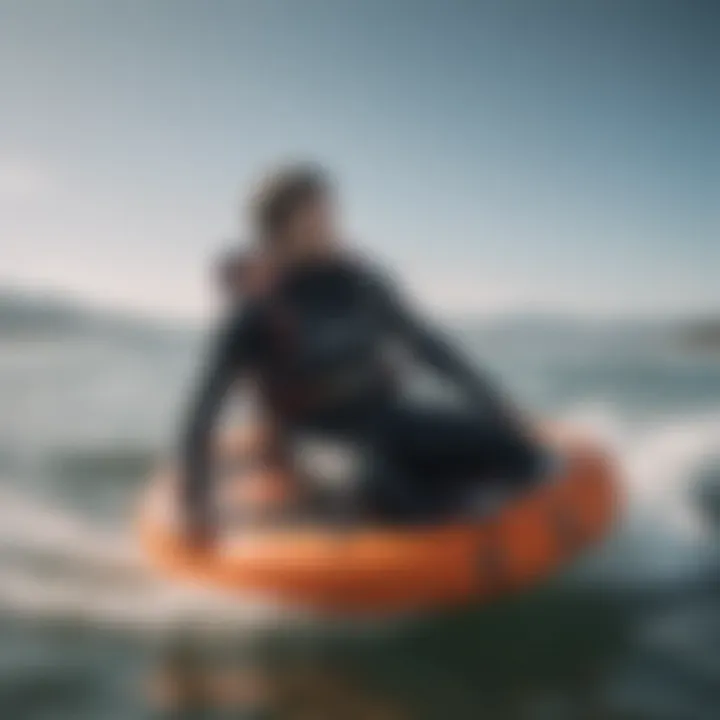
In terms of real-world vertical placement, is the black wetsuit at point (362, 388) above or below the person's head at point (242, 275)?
below

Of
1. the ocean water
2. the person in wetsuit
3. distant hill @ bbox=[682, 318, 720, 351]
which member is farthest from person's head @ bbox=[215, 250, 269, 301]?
distant hill @ bbox=[682, 318, 720, 351]

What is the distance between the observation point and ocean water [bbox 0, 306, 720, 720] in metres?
1.50

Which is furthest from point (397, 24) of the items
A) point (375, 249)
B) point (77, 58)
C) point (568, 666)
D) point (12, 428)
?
point (568, 666)

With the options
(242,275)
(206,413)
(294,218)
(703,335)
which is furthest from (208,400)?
(703,335)

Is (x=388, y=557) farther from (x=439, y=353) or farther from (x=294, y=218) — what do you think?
(x=294, y=218)

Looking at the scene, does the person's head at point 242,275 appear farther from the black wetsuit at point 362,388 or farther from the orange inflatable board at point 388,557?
the orange inflatable board at point 388,557

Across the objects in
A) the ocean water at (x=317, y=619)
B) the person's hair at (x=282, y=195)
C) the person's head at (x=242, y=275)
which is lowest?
the ocean water at (x=317, y=619)

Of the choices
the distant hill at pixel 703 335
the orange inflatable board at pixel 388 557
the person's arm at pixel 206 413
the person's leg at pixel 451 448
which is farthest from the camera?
the distant hill at pixel 703 335

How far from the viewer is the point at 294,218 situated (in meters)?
1.57

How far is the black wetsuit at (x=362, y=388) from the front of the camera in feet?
5.17

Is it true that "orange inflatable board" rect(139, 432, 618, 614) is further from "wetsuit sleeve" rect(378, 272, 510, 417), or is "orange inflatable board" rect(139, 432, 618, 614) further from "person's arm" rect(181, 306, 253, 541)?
"wetsuit sleeve" rect(378, 272, 510, 417)

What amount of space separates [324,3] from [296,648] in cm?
102

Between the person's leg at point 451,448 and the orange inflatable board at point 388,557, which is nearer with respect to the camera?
the orange inflatable board at point 388,557

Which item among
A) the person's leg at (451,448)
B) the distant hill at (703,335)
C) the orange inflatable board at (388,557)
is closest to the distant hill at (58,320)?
the orange inflatable board at (388,557)
